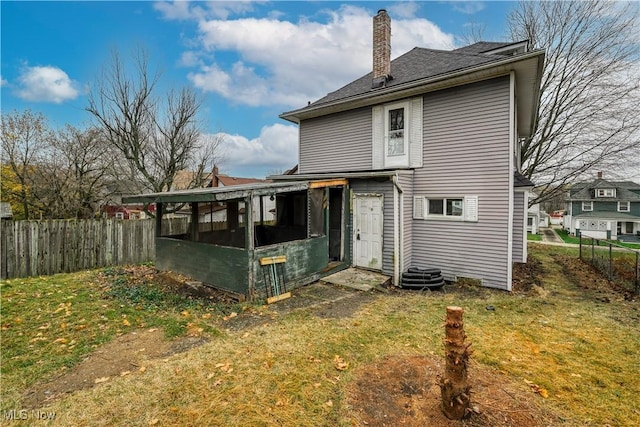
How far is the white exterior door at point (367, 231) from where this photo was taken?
328 inches

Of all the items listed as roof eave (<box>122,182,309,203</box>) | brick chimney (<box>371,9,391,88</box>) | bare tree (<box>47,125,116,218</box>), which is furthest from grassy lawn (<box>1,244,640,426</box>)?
bare tree (<box>47,125,116,218</box>)

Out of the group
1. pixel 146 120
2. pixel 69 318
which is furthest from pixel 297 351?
pixel 146 120

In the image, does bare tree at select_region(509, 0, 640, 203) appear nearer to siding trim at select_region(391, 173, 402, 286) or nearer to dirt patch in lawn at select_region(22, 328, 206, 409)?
siding trim at select_region(391, 173, 402, 286)

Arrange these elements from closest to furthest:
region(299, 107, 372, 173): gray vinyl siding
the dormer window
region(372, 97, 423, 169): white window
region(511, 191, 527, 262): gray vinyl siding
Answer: region(372, 97, 423, 169): white window → region(299, 107, 372, 173): gray vinyl siding → region(511, 191, 527, 262): gray vinyl siding → the dormer window

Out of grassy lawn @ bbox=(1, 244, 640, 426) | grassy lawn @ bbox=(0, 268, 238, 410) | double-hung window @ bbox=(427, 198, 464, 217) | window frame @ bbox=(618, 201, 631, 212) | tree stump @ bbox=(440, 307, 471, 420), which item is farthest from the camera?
window frame @ bbox=(618, 201, 631, 212)

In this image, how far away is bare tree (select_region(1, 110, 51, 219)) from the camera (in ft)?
49.9

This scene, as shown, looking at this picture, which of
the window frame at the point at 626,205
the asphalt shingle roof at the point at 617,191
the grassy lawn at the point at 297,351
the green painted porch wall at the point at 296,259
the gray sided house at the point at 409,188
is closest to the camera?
the grassy lawn at the point at 297,351

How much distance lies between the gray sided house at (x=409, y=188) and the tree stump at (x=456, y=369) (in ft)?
14.3

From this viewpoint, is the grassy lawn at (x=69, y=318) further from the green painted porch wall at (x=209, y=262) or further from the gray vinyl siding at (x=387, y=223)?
the gray vinyl siding at (x=387, y=223)

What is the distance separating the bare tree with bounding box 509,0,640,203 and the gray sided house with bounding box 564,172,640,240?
2164 centimetres

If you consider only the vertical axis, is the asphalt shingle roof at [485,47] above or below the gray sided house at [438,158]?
above

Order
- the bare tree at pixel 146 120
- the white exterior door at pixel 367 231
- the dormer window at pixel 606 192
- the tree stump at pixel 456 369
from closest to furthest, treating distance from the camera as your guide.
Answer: the tree stump at pixel 456 369
the white exterior door at pixel 367 231
the bare tree at pixel 146 120
the dormer window at pixel 606 192

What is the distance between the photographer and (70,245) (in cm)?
936

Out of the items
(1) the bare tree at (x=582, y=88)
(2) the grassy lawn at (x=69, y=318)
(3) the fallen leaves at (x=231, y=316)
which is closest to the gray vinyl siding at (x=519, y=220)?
(1) the bare tree at (x=582, y=88)
